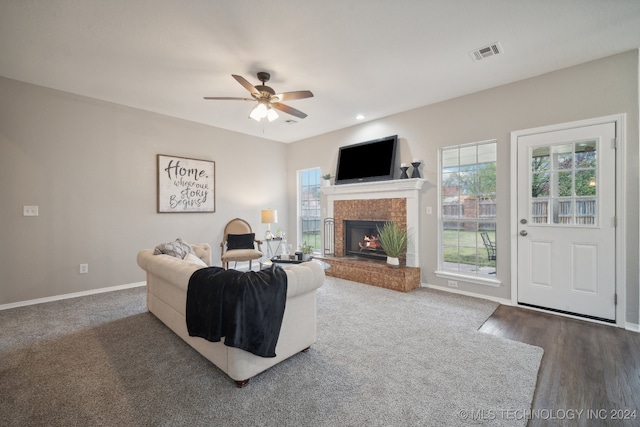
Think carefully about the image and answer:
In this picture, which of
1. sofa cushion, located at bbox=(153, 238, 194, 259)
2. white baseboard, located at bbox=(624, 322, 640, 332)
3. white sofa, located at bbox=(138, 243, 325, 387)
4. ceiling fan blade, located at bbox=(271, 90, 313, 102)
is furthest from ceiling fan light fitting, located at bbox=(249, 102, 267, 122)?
white baseboard, located at bbox=(624, 322, 640, 332)

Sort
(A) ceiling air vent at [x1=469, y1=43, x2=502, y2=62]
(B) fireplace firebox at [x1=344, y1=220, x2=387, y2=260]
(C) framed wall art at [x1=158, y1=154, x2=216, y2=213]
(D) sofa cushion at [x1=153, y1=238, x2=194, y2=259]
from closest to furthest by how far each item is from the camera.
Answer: (A) ceiling air vent at [x1=469, y1=43, x2=502, y2=62] < (D) sofa cushion at [x1=153, y1=238, x2=194, y2=259] < (C) framed wall art at [x1=158, y1=154, x2=216, y2=213] < (B) fireplace firebox at [x1=344, y1=220, x2=387, y2=260]

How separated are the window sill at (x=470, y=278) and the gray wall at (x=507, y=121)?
6 cm

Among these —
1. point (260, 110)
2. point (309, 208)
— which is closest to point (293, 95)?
point (260, 110)

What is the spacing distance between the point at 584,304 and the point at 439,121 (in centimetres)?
281

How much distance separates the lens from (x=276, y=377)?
6.37 ft

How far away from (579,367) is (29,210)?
5.88 metres

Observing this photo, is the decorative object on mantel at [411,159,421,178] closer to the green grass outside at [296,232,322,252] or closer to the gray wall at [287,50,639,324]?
the gray wall at [287,50,639,324]

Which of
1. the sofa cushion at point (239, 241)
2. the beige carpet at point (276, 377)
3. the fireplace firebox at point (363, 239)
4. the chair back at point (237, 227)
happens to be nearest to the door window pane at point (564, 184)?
the beige carpet at point (276, 377)

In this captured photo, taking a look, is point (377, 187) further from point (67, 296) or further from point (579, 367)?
point (67, 296)

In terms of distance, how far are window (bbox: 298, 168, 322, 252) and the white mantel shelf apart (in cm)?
58

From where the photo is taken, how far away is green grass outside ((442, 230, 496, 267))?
3775 mm

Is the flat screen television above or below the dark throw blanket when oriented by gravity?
above

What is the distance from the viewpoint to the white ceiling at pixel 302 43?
86.3 inches

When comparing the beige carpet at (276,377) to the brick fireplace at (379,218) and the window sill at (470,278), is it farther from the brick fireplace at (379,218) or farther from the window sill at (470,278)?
the brick fireplace at (379,218)
